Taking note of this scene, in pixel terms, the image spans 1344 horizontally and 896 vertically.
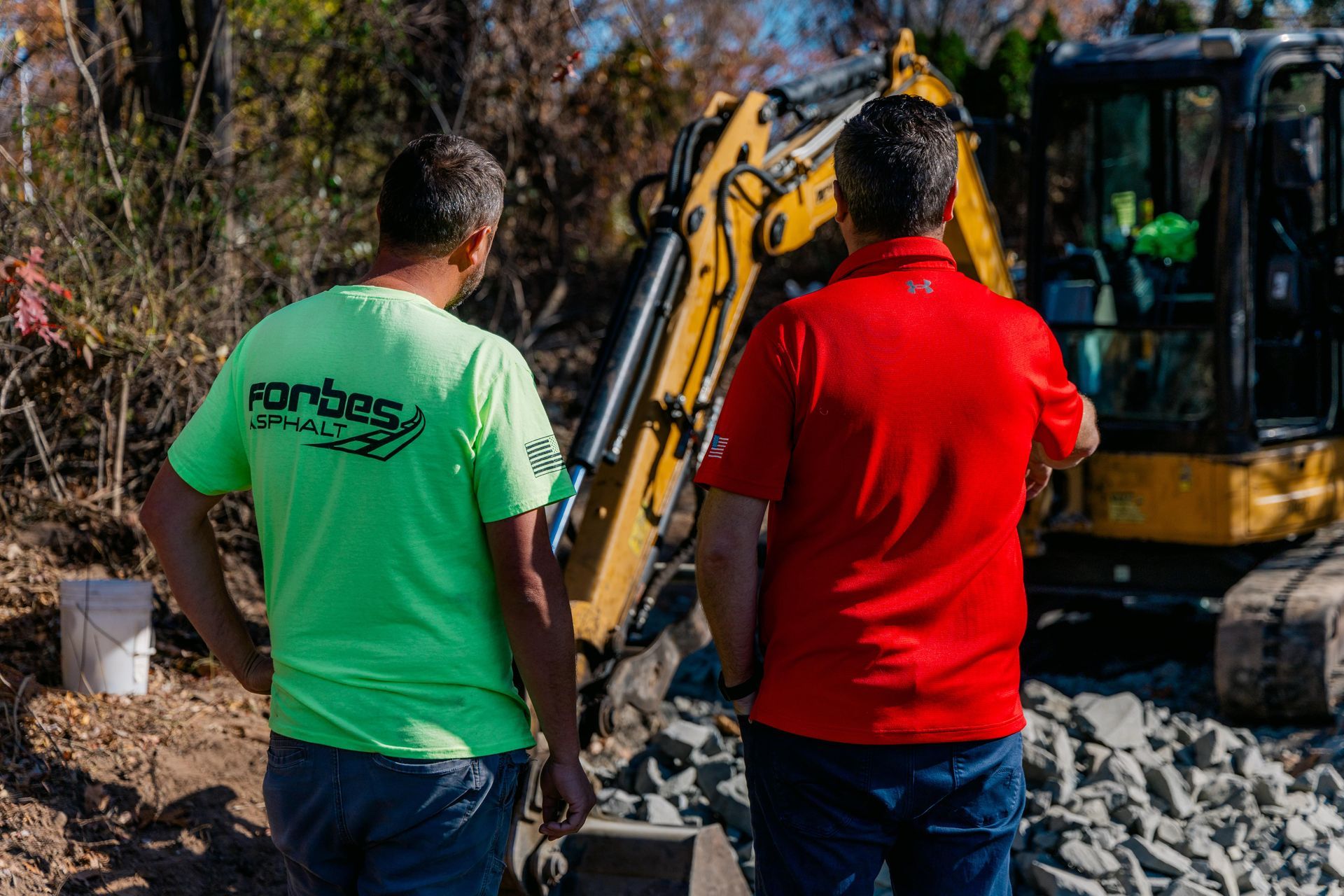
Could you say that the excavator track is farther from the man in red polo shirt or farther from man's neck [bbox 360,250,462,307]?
man's neck [bbox 360,250,462,307]

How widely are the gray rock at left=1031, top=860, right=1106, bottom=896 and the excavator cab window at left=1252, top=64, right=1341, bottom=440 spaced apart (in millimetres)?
3227

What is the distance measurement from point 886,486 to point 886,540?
0.32ft

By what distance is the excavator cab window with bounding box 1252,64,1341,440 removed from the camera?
250 inches

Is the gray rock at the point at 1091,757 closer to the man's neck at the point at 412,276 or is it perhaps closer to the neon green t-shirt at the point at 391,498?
the neon green t-shirt at the point at 391,498

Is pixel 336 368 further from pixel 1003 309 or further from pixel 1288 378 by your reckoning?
pixel 1288 378

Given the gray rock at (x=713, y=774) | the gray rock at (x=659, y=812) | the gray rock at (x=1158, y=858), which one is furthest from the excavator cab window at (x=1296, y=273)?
the gray rock at (x=659, y=812)

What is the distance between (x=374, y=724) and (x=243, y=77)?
722 centimetres

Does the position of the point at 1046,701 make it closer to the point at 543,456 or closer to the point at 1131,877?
the point at 1131,877

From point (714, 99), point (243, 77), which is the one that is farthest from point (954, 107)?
point (243, 77)

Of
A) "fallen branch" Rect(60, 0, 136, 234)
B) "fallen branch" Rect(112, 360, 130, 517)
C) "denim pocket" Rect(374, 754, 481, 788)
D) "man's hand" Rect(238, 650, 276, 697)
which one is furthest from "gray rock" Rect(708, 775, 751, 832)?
"fallen branch" Rect(60, 0, 136, 234)

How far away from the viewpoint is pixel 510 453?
6.82ft

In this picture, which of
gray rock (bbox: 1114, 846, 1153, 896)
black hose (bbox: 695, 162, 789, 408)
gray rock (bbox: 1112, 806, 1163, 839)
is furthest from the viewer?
black hose (bbox: 695, 162, 789, 408)

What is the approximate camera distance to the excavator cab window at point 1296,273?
6340 millimetres

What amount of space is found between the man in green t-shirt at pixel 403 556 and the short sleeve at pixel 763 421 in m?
0.31
